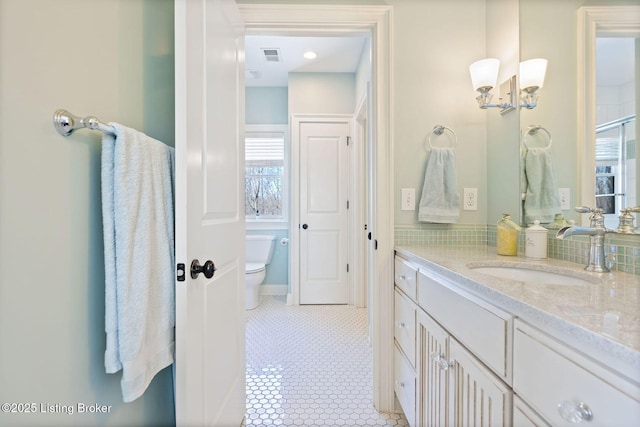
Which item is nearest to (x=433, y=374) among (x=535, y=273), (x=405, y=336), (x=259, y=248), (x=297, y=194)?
(x=405, y=336)

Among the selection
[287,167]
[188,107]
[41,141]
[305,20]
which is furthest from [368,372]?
[287,167]

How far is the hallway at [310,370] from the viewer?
1.55 m

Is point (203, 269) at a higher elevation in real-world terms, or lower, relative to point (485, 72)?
lower

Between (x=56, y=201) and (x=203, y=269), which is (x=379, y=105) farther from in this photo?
(x=56, y=201)

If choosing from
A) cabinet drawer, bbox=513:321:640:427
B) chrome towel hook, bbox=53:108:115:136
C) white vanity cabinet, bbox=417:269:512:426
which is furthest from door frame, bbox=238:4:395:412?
chrome towel hook, bbox=53:108:115:136

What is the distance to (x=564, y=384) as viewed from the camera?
537 millimetres

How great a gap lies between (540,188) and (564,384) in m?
1.09

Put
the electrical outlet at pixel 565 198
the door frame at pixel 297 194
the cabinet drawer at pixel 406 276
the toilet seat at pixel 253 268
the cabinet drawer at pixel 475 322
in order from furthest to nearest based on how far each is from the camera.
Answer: the door frame at pixel 297 194
the toilet seat at pixel 253 268
the cabinet drawer at pixel 406 276
the electrical outlet at pixel 565 198
the cabinet drawer at pixel 475 322

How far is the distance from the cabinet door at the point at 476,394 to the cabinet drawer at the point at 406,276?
0.36 m

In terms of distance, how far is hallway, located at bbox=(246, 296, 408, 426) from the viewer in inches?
61.1

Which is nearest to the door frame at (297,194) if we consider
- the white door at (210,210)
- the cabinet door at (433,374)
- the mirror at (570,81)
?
the white door at (210,210)

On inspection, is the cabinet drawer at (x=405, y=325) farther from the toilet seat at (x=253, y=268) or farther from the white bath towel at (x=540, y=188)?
the toilet seat at (x=253, y=268)

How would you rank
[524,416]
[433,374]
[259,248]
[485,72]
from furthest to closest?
1. [259,248]
2. [485,72]
3. [433,374]
4. [524,416]

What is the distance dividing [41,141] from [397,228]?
1.43m
